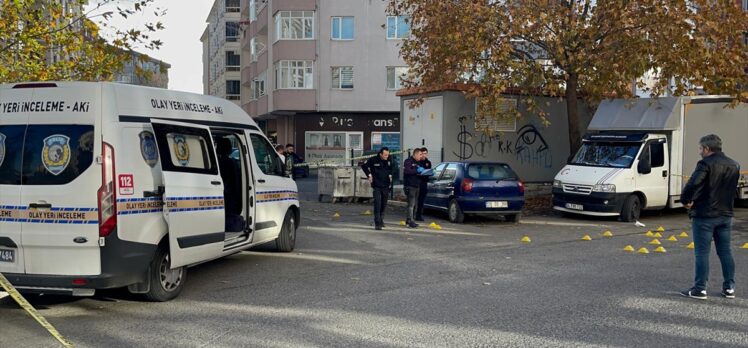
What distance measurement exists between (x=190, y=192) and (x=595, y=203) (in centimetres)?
1064

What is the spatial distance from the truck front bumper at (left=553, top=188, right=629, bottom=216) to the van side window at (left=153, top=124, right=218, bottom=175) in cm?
1007

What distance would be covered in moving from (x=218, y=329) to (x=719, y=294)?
5540 mm

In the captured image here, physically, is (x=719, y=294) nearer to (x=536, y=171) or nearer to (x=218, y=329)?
(x=218, y=329)

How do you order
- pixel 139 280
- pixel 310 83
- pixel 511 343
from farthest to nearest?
pixel 310 83 < pixel 139 280 < pixel 511 343

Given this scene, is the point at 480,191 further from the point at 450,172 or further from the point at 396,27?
the point at 396,27

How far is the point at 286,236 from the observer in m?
10.3

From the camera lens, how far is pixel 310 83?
38625 millimetres

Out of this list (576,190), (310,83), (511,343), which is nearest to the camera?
(511,343)

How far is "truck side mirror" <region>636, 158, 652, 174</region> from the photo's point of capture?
50.5ft

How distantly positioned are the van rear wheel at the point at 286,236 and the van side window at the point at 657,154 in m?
9.52

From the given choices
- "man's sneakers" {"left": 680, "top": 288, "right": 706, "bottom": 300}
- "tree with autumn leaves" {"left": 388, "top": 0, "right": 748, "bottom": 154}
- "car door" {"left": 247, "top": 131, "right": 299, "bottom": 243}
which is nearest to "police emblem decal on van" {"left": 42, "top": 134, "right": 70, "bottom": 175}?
"car door" {"left": 247, "top": 131, "right": 299, "bottom": 243}

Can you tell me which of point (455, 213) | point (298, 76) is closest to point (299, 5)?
point (298, 76)

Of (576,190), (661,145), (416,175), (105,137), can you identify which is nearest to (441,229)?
(416,175)

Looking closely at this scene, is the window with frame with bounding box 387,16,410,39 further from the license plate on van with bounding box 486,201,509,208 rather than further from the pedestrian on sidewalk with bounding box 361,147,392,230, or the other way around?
the pedestrian on sidewalk with bounding box 361,147,392,230
